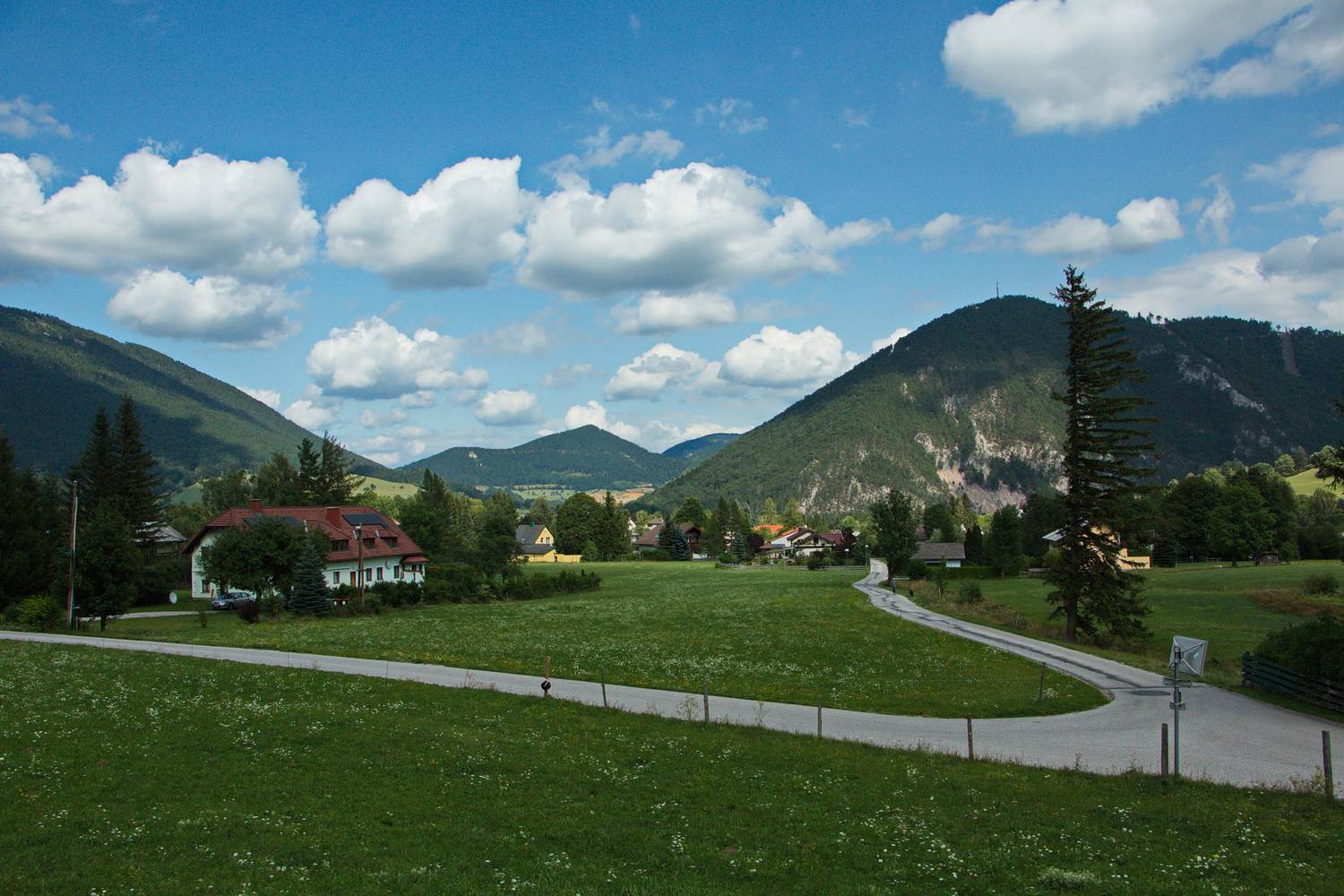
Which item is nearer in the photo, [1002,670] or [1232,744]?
[1232,744]

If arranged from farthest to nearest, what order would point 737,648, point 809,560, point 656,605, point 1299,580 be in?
point 809,560 < point 1299,580 < point 656,605 < point 737,648

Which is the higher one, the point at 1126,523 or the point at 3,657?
the point at 1126,523

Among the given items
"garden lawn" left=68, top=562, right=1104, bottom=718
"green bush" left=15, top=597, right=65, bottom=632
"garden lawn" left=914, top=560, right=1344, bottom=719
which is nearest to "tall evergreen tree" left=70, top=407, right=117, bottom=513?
"garden lawn" left=68, top=562, right=1104, bottom=718

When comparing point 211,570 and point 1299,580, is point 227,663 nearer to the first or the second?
point 211,570

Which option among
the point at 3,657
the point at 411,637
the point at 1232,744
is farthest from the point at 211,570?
the point at 1232,744

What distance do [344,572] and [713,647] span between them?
48.5m

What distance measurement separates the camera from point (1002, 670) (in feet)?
105

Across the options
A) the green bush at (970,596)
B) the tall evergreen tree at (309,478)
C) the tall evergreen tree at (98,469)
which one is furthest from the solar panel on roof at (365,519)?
the green bush at (970,596)

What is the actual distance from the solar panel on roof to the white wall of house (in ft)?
14.0

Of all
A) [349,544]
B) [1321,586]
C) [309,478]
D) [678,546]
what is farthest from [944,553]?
[309,478]

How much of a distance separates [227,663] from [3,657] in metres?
7.83

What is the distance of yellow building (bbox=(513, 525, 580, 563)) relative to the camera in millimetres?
150875

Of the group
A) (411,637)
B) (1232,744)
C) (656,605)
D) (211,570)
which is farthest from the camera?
(656,605)

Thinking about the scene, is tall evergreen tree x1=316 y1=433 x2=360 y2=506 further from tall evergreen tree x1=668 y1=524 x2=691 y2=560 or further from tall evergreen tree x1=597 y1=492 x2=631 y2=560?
tall evergreen tree x1=668 y1=524 x2=691 y2=560
